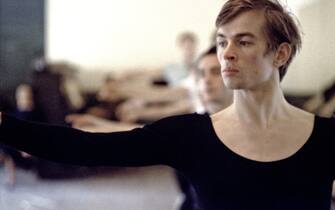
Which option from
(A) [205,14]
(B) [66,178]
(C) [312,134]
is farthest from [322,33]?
(A) [205,14]

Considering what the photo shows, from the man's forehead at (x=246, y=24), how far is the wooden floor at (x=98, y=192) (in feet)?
4.44

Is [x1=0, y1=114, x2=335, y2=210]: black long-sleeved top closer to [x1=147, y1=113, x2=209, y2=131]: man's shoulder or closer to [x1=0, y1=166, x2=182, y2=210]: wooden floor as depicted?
[x1=147, y1=113, x2=209, y2=131]: man's shoulder

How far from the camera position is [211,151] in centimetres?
76

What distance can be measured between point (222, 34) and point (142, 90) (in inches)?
109

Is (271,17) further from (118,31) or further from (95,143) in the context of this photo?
(118,31)

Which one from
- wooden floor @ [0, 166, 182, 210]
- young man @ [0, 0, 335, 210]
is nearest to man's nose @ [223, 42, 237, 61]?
young man @ [0, 0, 335, 210]

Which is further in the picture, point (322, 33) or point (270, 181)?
point (322, 33)

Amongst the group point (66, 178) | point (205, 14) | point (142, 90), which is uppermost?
point (205, 14)

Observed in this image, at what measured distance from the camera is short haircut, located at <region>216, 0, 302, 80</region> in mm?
746

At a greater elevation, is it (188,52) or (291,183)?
(291,183)

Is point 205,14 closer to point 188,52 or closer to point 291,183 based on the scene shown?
point 188,52

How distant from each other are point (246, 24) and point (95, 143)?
0.86 ft

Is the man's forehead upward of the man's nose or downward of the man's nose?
upward

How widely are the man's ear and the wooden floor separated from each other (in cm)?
134
